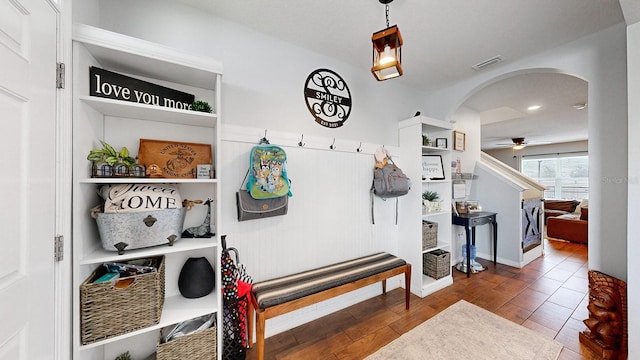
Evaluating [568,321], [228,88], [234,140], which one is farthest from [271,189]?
[568,321]

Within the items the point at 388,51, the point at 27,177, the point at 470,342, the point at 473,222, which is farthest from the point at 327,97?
the point at 473,222

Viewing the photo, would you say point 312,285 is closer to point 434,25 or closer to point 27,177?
point 27,177

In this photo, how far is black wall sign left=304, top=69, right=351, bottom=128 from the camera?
211 cm

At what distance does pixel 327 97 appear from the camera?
2.20 metres

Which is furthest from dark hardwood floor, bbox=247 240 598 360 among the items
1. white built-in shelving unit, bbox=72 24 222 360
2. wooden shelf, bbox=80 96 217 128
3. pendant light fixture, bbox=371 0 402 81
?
pendant light fixture, bbox=371 0 402 81

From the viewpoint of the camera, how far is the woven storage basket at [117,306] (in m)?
1.06

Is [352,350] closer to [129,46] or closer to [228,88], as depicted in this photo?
[228,88]

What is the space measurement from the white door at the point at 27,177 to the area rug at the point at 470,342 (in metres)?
1.81

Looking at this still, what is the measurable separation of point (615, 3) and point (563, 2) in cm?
34

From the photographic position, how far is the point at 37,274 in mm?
840

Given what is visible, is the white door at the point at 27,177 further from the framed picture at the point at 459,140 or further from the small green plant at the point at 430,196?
the framed picture at the point at 459,140

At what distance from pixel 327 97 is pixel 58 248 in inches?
80.2

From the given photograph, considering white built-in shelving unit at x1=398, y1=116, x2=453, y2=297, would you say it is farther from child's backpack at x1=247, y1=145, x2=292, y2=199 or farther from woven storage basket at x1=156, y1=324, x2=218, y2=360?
woven storage basket at x1=156, y1=324, x2=218, y2=360

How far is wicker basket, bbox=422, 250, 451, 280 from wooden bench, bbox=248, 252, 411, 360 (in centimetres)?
67
